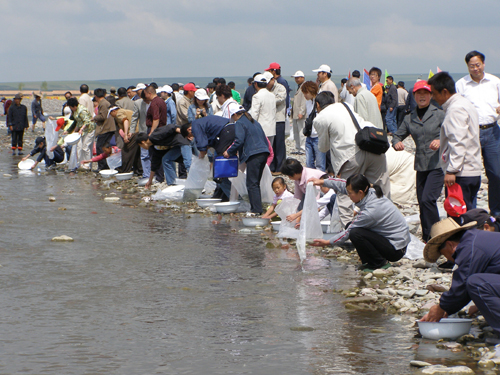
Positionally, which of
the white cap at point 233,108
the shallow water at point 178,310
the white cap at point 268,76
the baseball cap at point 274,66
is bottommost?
the shallow water at point 178,310

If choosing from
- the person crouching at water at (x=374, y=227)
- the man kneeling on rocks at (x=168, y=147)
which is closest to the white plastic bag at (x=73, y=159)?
the man kneeling on rocks at (x=168, y=147)

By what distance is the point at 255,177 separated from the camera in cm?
891

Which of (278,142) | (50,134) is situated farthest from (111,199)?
(50,134)

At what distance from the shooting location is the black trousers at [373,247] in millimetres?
5926

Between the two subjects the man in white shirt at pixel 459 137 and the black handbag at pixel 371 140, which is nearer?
the man in white shirt at pixel 459 137

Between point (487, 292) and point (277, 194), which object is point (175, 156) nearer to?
point (277, 194)

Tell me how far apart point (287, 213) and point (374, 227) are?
6.10 feet

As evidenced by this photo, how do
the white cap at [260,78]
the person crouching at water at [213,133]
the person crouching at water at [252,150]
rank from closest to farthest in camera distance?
the person crouching at water at [252,150]
the person crouching at water at [213,133]
the white cap at [260,78]

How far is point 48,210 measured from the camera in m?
9.96

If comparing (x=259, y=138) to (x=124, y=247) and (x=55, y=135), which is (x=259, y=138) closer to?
(x=124, y=247)

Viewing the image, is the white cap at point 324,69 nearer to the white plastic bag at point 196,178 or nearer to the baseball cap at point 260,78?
the baseball cap at point 260,78

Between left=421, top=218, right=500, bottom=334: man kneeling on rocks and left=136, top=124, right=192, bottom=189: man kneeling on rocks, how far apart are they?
295 inches

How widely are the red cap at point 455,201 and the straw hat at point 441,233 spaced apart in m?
1.67

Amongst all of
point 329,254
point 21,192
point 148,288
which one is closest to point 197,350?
point 148,288
